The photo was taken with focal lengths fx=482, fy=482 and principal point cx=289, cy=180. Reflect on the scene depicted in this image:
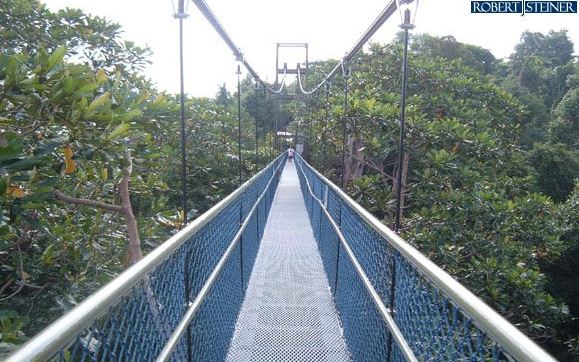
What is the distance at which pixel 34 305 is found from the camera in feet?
9.59

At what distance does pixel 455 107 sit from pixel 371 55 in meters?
2.46

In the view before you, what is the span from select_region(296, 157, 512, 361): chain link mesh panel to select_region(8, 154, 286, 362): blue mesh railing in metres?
0.61

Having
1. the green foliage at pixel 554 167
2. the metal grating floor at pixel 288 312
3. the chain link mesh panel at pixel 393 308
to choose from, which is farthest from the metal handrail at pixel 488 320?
the green foliage at pixel 554 167

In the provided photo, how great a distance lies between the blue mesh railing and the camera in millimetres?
732

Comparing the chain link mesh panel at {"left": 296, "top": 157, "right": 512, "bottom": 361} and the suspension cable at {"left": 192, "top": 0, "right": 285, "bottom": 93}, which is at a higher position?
the suspension cable at {"left": 192, "top": 0, "right": 285, "bottom": 93}

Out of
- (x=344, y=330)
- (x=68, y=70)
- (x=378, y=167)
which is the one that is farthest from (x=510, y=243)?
(x=68, y=70)

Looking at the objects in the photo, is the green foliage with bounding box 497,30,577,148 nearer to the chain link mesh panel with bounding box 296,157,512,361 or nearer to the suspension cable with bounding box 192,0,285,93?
the suspension cable with bounding box 192,0,285,93

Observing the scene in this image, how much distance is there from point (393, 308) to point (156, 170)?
12.7ft

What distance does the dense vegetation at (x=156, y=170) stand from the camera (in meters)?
2.02

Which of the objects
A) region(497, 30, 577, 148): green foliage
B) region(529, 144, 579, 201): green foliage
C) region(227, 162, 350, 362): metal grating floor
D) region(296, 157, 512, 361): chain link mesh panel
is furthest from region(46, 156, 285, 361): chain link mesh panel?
region(529, 144, 579, 201): green foliage

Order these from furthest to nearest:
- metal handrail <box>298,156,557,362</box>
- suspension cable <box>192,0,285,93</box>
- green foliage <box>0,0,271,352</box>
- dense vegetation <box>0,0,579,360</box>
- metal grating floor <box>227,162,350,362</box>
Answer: suspension cable <box>192,0,285,93</box> → metal grating floor <box>227,162,350,362</box> → dense vegetation <box>0,0,579,360</box> → green foliage <box>0,0,271,352</box> → metal handrail <box>298,156,557,362</box>

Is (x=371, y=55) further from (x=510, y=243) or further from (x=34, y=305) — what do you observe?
(x=34, y=305)

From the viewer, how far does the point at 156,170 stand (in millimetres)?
5051

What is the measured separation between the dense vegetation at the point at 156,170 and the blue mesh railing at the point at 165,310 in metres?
0.66
